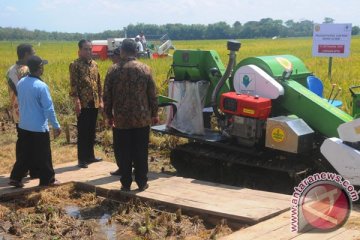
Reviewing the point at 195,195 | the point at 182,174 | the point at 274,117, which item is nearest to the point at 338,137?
the point at 274,117

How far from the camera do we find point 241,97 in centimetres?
614

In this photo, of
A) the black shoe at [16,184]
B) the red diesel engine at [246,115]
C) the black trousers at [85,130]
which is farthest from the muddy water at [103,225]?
the red diesel engine at [246,115]

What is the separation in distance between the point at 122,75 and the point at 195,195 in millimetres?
1533

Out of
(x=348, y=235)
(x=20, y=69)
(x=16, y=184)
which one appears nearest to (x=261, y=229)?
(x=348, y=235)

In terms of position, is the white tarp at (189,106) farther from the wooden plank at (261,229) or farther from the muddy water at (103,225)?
the wooden plank at (261,229)

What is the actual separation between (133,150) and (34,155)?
1254 millimetres

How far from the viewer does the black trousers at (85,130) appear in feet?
23.1

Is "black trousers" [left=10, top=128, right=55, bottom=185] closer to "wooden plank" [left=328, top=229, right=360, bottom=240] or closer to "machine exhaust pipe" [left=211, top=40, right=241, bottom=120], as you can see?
"machine exhaust pipe" [left=211, top=40, right=241, bottom=120]

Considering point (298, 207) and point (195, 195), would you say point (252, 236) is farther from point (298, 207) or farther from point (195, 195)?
point (195, 195)

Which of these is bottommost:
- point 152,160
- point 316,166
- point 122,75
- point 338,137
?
point 152,160

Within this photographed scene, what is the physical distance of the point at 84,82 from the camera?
6.85m

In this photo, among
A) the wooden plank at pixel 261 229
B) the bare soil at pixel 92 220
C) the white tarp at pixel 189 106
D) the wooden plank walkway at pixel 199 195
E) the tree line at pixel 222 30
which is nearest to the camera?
the wooden plank at pixel 261 229

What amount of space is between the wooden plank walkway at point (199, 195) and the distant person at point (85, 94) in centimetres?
41

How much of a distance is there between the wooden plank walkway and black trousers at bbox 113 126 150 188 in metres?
0.23
